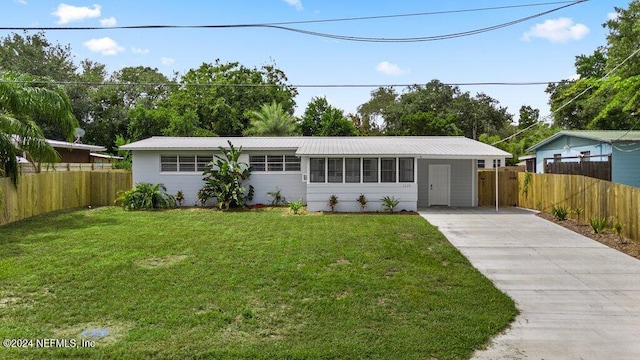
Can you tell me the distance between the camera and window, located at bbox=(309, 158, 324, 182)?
1574 cm

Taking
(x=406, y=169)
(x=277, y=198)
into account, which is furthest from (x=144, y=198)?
(x=406, y=169)

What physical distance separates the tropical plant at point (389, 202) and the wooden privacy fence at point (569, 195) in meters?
4.82

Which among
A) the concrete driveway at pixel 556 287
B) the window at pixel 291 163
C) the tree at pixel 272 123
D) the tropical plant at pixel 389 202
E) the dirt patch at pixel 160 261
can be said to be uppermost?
the tree at pixel 272 123

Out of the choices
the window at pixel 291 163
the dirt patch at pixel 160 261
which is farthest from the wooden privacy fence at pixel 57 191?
the window at pixel 291 163

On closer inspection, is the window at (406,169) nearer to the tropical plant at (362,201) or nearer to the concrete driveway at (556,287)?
the tropical plant at (362,201)

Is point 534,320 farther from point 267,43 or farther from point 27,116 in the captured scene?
point 27,116

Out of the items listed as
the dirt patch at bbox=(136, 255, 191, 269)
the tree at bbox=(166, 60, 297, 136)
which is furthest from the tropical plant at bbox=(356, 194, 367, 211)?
the tree at bbox=(166, 60, 297, 136)

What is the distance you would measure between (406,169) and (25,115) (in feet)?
42.6

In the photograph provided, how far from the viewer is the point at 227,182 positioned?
1617 centimetres

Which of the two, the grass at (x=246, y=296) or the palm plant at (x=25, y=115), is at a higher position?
the palm plant at (x=25, y=115)

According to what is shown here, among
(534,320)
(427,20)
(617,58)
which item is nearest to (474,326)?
(534,320)

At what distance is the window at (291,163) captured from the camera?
57.7ft

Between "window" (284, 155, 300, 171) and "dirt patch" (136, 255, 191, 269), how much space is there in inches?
372

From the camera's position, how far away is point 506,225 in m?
12.7
